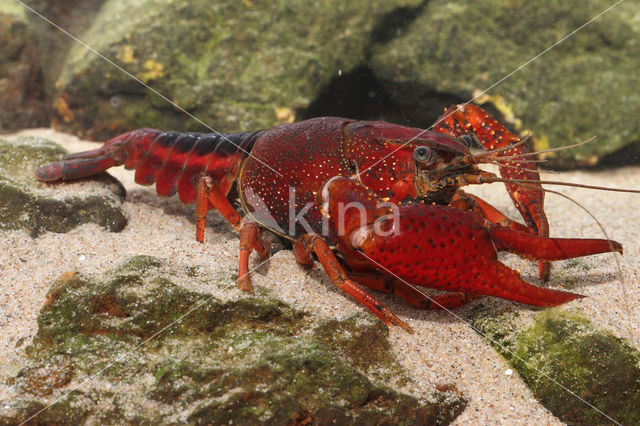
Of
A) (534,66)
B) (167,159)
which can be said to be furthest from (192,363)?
(534,66)

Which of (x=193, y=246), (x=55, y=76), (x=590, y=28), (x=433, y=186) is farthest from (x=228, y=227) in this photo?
(x=590, y=28)

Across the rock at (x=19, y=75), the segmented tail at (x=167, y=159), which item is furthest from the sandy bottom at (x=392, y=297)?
the rock at (x=19, y=75)

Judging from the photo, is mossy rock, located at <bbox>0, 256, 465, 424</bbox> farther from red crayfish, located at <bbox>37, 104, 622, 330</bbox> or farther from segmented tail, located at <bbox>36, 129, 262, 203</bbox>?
segmented tail, located at <bbox>36, 129, 262, 203</bbox>

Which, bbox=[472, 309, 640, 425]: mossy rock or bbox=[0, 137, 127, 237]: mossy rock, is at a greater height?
bbox=[0, 137, 127, 237]: mossy rock

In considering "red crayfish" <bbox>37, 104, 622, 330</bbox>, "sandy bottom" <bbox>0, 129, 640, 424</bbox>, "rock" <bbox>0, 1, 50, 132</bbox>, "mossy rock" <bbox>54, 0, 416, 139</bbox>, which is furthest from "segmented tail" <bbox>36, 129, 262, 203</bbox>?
"rock" <bbox>0, 1, 50, 132</bbox>

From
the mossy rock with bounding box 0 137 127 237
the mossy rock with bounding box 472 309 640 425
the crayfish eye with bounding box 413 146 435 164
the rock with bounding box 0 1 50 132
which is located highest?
the rock with bounding box 0 1 50 132

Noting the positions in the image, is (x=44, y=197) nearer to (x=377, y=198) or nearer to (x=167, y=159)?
(x=167, y=159)
